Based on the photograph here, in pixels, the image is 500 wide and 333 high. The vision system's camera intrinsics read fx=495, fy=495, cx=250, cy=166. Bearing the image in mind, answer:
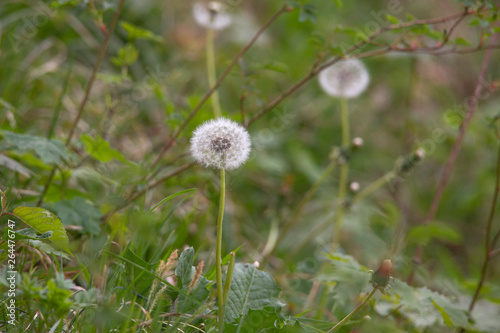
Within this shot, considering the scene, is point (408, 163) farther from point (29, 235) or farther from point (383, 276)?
point (29, 235)

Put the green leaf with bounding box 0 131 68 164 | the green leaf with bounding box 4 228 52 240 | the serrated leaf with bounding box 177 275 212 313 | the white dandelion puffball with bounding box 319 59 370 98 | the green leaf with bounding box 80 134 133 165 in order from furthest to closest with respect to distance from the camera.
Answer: the white dandelion puffball with bounding box 319 59 370 98, the green leaf with bounding box 80 134 133 165, the green leaf with bounding box 0 131 68 164, the serrated leaf with bounding box 177 275 212 313, the green leaf with bounding box 4 228 52 240

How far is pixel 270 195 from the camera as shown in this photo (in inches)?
117

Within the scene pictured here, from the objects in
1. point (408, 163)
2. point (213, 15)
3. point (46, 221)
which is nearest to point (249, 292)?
point (46, 221)

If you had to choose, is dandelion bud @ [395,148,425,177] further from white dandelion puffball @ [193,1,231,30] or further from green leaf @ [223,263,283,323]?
white dandelion puffball @ [193,1,231,30]

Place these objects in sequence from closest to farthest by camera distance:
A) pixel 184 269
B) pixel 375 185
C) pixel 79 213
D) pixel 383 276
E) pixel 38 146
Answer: pixel 383 276 < pixel 184 269 < pixel 38 146 < pixel 79 213 < pixel 375 185

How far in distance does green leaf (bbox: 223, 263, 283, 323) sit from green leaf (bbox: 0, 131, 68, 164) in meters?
0.66

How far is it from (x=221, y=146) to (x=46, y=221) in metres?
0.50

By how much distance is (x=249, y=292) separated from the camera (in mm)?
1397

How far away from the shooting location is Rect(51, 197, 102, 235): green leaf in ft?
5.24

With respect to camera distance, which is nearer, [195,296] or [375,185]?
[195,296]

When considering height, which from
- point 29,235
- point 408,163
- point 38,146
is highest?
point 408,163

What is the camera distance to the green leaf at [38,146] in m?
1.51

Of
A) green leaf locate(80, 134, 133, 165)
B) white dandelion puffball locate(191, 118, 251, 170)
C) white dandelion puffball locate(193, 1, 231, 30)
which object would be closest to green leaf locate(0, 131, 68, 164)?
green leaf locate(80, 134, 133, 165)

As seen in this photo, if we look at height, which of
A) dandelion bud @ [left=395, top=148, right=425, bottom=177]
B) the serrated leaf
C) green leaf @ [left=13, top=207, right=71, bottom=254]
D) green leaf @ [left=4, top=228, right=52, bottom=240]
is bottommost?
the serrated leaf
